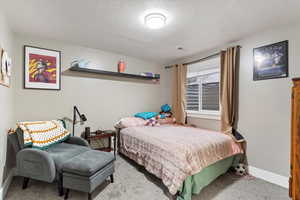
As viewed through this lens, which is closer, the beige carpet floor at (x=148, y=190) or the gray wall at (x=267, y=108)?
the beige carpet floor at (x=148, y=190)

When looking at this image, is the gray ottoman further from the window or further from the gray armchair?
the window

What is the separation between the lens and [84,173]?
1.69 metres

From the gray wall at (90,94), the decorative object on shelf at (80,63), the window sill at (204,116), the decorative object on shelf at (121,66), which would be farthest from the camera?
the decorative object on shelf at (121,66)

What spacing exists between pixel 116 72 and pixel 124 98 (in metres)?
0.66

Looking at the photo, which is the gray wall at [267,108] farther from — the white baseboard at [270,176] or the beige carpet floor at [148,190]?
the beige carpet floor at [148,190]

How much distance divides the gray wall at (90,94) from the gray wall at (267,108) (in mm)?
2211

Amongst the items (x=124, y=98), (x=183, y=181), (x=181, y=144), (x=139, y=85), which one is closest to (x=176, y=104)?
(x=139, y=85)

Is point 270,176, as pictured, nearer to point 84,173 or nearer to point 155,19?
point 84,173

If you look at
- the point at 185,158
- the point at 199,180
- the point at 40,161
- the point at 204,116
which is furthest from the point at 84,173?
the point at 204,116

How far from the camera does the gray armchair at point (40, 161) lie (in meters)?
1.78

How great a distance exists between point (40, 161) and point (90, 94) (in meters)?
1.61

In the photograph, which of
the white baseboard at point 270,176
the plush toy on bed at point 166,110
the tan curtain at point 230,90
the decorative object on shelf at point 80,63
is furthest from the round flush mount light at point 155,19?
the white baseboard at point 270,176

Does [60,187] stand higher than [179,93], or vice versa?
[179,93]

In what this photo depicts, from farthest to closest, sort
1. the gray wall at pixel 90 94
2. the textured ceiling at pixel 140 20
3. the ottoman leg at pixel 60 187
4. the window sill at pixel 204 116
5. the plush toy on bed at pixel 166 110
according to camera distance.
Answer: the plush toy on bed at pixel 166 110 < the window sill at pixel 204 116 < the gray wall at pixel 90 94 < the ottoman leg at pixel 60 187 < the textured ceiling at pixel 140 20
